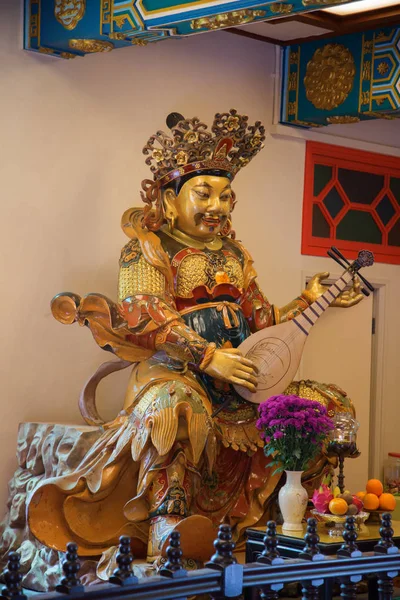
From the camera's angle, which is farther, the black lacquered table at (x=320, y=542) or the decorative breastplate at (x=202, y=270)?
the decorative breastplate at (x=202, y=270)

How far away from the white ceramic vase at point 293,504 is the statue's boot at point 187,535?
288 millimetres

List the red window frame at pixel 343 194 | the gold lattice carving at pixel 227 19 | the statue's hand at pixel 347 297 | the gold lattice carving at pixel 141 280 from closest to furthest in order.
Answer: the gold lattice carving at pixel 227 19
the gold lattice carving at pixel 141 280
the statue's hand at pixel 347 297
the red window frame at pixel 343 194

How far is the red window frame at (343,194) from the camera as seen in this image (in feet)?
20.1

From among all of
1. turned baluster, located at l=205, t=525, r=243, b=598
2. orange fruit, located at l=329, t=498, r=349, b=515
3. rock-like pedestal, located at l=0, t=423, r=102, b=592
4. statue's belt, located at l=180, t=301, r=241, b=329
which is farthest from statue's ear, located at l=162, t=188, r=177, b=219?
turned baluster, located at l=205, t=525, r=243, b=598

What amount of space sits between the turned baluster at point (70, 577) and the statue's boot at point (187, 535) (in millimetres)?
1842

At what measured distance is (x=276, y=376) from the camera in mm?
4484

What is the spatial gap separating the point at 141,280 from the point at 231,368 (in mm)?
565

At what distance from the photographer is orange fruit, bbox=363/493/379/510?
4129 mm

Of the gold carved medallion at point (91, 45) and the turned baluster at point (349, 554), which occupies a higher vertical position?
the gold carved medallion at point (91, 45)

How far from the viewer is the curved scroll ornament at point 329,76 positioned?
5520 millimetres

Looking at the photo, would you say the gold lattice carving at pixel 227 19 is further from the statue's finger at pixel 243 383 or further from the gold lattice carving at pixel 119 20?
the statue's finger at pixel 243 383

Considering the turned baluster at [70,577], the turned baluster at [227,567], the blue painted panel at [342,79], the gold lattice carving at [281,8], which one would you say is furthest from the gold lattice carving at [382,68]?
→ the turned baluster at [70,577]

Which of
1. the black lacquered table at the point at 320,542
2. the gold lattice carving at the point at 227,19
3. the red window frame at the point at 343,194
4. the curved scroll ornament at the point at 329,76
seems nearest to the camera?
the black lacquered table at the point at 320,542

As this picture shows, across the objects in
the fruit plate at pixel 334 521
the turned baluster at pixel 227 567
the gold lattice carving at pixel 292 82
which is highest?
the gold lattice carving at pixel 292 82
